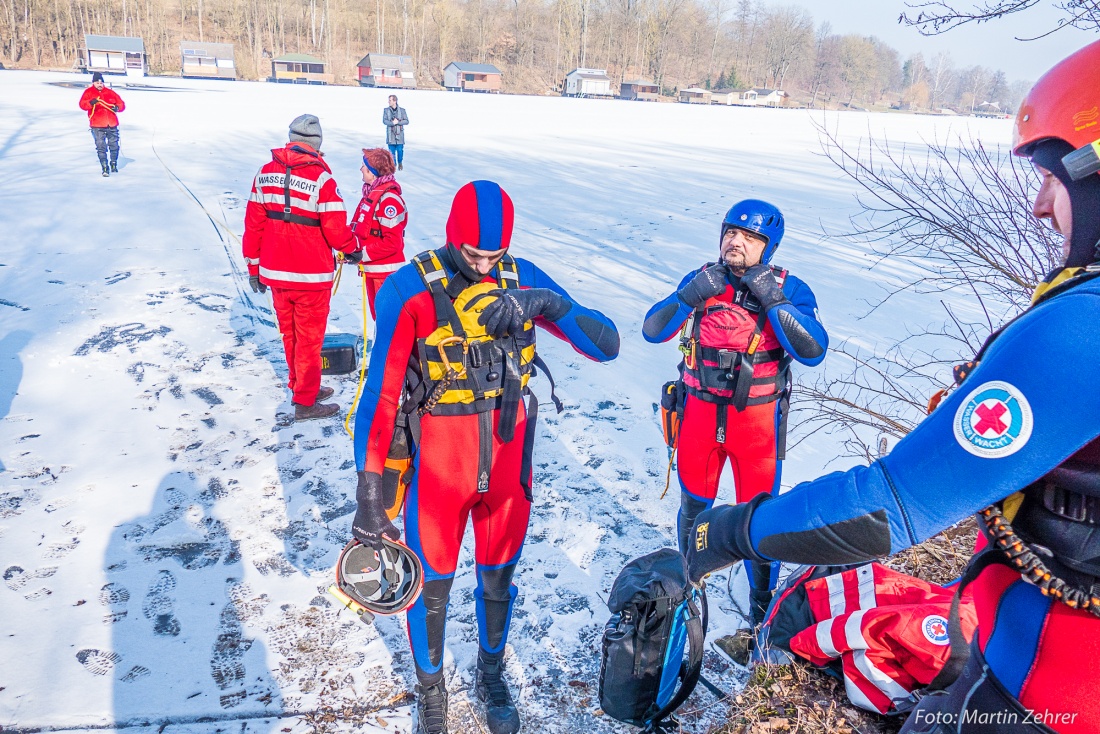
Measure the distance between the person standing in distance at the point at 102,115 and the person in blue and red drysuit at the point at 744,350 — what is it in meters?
13.9

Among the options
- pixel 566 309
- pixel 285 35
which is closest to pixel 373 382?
pixel 566 309

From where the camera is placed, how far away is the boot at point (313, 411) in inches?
222

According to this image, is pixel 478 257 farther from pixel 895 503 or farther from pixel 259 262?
pixel 259 262

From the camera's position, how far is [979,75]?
11669 centimetres

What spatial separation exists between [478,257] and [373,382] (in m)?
0.67

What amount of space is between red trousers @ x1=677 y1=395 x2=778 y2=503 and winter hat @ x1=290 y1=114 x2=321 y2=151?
3.70 meters

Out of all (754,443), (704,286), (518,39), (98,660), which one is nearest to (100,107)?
(98,660)

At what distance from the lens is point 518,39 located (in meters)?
83.4

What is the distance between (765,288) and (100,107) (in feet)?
47.5

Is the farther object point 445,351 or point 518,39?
point 518,39

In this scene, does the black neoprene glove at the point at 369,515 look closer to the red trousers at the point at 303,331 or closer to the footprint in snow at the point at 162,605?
the footprint in snow at the point at 162,605

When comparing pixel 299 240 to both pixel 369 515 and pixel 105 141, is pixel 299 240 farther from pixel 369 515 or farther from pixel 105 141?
pixel 105 141

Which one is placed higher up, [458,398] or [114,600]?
[458,398]

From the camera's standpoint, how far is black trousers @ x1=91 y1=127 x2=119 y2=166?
43.1 ft
